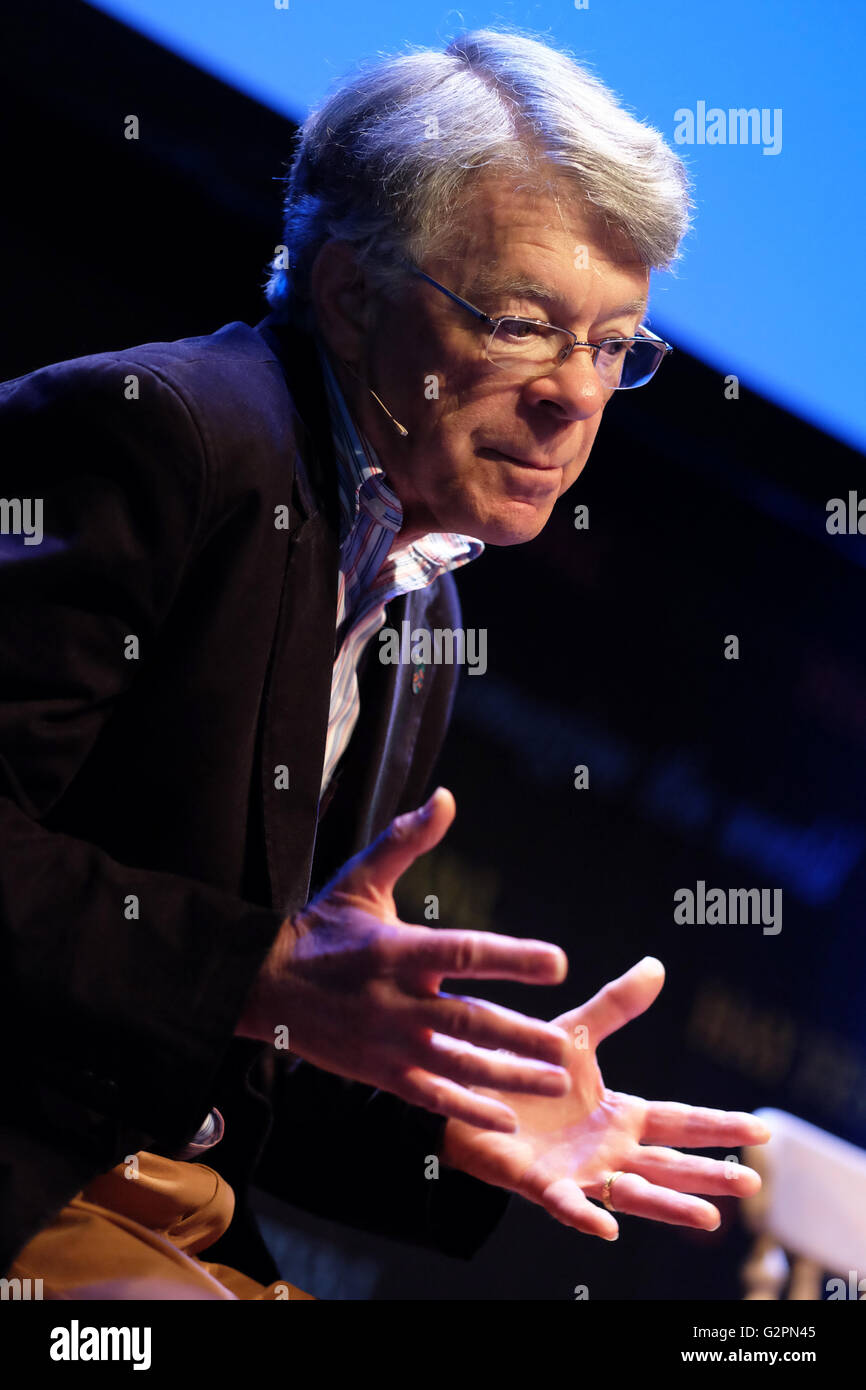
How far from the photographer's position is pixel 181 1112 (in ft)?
2.64

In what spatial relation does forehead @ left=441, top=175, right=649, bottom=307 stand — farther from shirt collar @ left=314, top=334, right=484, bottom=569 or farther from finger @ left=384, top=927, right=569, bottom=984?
finger @ left=384, top=927, right=569, bottom=984

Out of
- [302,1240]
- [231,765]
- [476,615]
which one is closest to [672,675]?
[476,615]

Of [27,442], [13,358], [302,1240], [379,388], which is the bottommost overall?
[302,1240]

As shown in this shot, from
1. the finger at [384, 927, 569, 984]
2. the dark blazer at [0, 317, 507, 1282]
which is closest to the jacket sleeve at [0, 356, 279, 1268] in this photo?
the dark blazer at [0, 317, 507, 1282]

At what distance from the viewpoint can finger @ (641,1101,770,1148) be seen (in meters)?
1.00

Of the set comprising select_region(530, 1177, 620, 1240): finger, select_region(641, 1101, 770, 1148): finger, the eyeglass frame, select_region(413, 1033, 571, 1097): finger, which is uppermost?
the eyeglass frame

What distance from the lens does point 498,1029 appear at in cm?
70

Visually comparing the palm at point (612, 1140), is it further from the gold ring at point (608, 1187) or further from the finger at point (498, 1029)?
the finger at point (498, 1029)

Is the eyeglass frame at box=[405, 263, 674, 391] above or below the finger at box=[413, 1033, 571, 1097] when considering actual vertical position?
above

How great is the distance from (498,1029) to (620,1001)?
1.04 ft

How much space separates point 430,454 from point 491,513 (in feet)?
0.27
